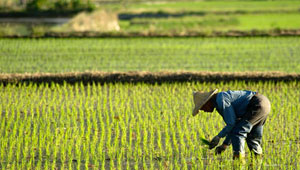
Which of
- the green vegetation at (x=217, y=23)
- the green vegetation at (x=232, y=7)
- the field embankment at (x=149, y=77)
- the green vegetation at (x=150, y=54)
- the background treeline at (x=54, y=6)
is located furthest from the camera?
the green vegetation at (x=232, y=7)

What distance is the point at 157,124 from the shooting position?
784 centimetres

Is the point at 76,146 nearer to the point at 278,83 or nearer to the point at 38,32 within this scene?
the point at 278,83

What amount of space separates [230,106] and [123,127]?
221cm

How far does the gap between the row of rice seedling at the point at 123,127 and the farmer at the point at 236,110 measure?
1.27ft

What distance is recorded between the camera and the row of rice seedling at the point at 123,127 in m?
6.42

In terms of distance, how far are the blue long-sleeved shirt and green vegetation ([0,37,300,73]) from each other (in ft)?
17.5

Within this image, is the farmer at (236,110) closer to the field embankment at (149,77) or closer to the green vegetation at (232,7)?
the field embankment at (149,77)

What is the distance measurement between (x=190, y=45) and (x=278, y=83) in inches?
172

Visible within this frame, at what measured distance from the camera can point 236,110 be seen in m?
5.96

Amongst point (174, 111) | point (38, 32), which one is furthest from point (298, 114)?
point (38, 32)

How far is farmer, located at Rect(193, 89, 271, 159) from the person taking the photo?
5711 millimetres

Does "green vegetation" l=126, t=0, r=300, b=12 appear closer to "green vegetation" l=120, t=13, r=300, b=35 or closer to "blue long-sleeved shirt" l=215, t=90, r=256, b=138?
"green vegetation" l=120, t=13, r=300, b=35

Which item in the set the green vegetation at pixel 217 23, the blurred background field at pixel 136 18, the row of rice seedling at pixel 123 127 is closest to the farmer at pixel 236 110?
the row of rice seedling at pixel 123 127

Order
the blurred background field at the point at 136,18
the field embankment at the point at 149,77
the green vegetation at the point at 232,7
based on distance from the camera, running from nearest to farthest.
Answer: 1. the field embankment at the point at 149,77
2. the blurred background field at the point at 136,18
3. the green vegetation at the point at 232,7
